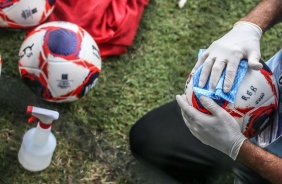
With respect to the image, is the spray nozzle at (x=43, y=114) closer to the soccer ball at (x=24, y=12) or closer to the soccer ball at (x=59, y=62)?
the soccer ball at (x=59, y=62)

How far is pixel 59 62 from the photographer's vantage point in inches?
109

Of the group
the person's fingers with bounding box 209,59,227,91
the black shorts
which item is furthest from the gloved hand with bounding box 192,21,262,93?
the black shorts

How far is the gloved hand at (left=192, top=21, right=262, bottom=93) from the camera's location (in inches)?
86.1

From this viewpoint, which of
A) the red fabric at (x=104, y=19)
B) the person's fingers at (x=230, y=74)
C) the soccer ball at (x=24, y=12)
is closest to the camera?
the person's fingers at (x=230, y=74)

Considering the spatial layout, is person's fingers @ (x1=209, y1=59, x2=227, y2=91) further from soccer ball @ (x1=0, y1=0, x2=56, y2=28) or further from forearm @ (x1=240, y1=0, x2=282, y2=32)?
soccer ball @ (x1=0, y1=0, x2=56, y2=28)

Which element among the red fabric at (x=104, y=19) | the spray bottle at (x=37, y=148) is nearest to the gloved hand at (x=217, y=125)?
the spray bottle at (x=37, y=148)

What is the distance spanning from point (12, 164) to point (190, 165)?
902 mm

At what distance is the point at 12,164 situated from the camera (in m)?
2.79

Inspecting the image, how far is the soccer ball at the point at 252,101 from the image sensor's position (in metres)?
2.18

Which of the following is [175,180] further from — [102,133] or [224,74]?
[224,74]

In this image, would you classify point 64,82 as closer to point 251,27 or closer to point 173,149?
point 173,149

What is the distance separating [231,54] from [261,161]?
46 centimetres

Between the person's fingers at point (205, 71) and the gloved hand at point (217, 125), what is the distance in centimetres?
7

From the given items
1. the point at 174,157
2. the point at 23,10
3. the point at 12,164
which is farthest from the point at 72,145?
the point at 23,10
